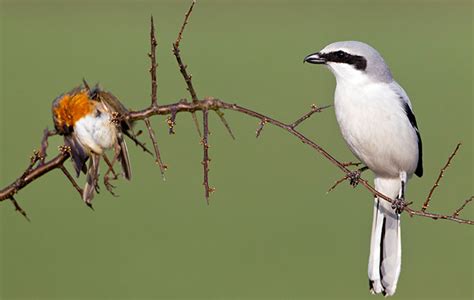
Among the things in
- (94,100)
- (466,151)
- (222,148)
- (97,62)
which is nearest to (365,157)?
(94,100)

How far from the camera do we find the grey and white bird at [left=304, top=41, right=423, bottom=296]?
4.43m

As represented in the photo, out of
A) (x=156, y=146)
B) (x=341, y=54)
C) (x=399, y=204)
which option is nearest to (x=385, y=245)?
(x=399, y=204)

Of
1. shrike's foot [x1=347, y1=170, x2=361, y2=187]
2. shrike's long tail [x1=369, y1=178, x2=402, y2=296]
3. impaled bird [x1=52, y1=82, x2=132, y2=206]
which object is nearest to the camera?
impaled bird [x1=52, y1=82, x2=132, y2=206]

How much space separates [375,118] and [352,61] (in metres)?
0.40

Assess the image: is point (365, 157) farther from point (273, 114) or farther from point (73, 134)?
point (273, 114)

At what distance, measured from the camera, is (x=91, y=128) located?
2.96 metres

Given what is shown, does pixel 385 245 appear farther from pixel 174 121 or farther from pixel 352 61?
pixel 174 121

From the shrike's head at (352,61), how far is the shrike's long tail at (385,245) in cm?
78

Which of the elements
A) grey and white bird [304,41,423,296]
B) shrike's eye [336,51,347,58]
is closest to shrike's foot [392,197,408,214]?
grey and white bird [304,41,423,296]

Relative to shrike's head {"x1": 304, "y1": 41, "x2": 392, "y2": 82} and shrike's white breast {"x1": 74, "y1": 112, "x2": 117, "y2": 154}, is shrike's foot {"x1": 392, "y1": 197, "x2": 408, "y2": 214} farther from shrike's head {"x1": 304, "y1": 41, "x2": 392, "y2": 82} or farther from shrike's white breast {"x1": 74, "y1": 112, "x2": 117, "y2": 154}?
shrike's white breast {"x1": 74, "y1": 112, "x2": 117, "y2": 154}

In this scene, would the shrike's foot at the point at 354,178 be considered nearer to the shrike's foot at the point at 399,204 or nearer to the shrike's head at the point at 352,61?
the shrike's foot at the point at 399,204

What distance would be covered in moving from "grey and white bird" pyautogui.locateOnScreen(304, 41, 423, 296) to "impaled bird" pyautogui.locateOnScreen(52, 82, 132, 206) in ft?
5.43

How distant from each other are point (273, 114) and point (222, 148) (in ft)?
4.26

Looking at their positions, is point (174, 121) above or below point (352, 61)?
below
